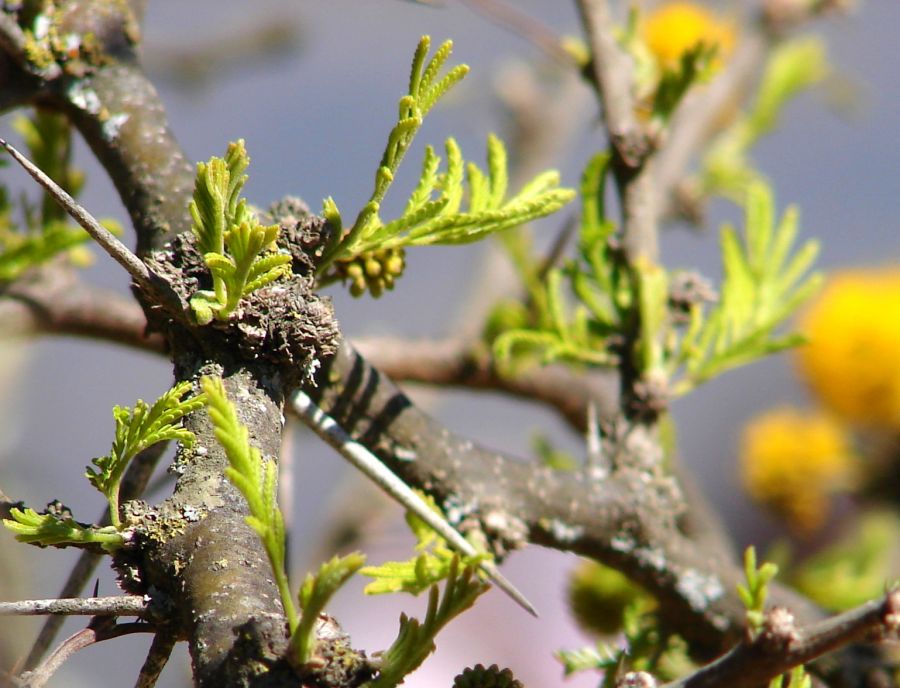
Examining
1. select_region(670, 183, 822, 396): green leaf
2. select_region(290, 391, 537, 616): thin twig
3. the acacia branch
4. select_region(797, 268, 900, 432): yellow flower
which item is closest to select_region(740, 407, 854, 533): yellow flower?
select_region(797, 268, 900, 432): yellow flower

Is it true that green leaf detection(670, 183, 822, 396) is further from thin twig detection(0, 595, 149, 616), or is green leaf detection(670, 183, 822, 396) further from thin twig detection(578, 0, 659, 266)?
thin twig detection(0, 595, 149, 616)

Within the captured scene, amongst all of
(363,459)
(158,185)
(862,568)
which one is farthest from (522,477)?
(862,568)

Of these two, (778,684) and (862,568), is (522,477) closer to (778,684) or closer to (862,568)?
(778,684)

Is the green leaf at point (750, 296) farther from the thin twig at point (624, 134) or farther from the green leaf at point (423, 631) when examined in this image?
the green leaf at point (423, 631)

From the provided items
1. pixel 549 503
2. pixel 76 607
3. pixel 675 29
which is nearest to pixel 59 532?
pixel 76 607

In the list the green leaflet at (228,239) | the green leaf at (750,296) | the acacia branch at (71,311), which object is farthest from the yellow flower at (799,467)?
the green leaflet at (228,239)
